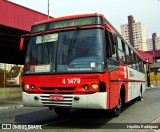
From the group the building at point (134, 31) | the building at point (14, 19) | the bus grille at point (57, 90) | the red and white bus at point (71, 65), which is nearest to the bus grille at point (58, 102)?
the red and white bus at point (71, 65)

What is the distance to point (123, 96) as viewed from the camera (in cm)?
1073

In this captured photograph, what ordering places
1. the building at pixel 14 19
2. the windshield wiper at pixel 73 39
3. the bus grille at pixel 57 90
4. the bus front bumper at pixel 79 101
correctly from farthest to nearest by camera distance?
the building at pixel 14 19
the windshield wiper at pixel 73 39
the bus grille at pixel 57 90
the bus front bumper at pixel 79 101

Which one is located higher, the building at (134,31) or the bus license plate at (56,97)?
the building at (134,31)

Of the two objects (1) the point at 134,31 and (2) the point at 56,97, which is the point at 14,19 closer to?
(2) the point at 56,97

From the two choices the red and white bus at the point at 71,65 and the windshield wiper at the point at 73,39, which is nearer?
the red and white bus at the point at 71,65

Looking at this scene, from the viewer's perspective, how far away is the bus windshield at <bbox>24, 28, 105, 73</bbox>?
308 inches

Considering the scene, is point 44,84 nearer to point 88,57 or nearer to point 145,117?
point 88,57

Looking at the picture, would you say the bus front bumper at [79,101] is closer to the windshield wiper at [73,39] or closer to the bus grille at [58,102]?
the bus grille at [58,102]

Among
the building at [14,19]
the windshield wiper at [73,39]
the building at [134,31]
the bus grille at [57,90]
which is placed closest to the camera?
the bus grille at [57,90]

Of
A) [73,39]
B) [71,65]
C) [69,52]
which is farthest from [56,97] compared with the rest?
[73,39]

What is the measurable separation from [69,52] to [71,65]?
385 millimetres

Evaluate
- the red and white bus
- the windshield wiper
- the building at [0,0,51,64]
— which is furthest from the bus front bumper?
the building at [0,0,51,64]

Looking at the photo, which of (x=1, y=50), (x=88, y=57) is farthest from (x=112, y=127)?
(x=1, y=50)

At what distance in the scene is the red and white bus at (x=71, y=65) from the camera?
7.66 metres
